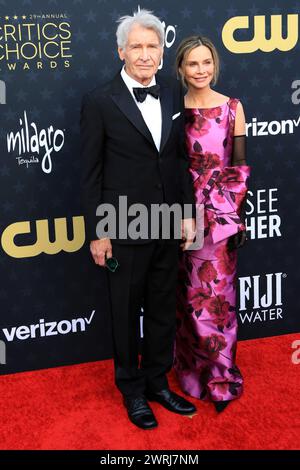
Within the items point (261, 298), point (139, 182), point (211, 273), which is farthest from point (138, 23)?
point (261, 298)

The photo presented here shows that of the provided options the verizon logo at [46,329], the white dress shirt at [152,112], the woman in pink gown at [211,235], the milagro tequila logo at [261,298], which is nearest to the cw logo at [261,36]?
the woman in pink gown at [211,235]

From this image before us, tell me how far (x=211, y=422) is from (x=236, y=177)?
1066mm

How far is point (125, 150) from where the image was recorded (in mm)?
2398

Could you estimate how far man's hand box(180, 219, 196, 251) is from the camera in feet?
8.55

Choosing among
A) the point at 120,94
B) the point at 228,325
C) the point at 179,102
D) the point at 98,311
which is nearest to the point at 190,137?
the point at 179,102

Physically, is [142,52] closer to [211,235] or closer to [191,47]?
[191,47]

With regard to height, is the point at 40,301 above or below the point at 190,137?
below

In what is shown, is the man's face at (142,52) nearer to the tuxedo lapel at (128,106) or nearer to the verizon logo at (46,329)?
the tuxedo lapel at (128,106)

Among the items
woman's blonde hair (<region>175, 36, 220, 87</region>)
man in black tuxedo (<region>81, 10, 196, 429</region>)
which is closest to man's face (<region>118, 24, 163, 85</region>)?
man in black tuxedo (<region>81, 10, 196, 429</region>)

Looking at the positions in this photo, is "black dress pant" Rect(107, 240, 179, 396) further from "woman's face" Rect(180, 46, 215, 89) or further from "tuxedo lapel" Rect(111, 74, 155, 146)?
"woman's face" Rect(180, 46, 215, 89)

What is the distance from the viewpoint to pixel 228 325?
2799 millimetres

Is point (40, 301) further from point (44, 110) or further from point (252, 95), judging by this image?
point (252, 95)

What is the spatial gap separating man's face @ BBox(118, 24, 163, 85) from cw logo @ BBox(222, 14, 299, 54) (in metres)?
0.75

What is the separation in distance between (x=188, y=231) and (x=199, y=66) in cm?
69
